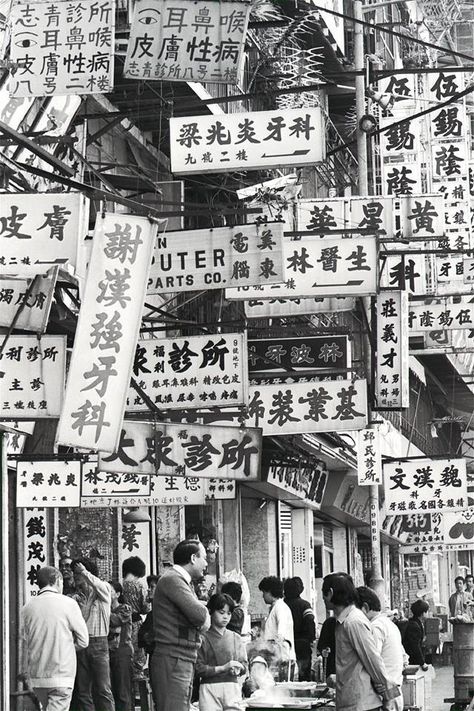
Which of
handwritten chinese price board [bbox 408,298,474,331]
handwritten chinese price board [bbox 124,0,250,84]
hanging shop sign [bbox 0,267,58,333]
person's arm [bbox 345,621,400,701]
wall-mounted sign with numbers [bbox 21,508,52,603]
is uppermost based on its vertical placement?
handwritten chinese price board [bbox 124,0,250,84]

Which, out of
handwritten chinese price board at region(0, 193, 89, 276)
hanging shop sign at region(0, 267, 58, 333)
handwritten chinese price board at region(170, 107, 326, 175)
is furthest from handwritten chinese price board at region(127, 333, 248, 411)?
handwritten chinese price board at region(0, 193, 89, 276)

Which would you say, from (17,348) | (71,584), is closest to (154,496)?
(71,584)

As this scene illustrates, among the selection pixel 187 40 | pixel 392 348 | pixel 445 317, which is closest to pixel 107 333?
pixel 187 40

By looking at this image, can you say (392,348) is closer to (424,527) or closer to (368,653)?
(368,653)

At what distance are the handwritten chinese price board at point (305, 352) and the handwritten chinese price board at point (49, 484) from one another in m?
3.21

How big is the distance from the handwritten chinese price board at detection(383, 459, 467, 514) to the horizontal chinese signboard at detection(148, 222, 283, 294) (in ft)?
31.3

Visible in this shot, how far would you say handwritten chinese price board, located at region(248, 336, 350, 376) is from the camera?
→ 63.8 ft

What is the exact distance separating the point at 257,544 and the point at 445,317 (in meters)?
8.23

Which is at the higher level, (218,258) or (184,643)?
(218,258)

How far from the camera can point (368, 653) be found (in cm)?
1202

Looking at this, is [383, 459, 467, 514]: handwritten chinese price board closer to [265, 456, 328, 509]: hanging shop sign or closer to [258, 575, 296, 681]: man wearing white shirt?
[265, 456, 328, 509]: hanging shop sign

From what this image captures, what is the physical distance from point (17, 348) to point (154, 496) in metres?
4.87

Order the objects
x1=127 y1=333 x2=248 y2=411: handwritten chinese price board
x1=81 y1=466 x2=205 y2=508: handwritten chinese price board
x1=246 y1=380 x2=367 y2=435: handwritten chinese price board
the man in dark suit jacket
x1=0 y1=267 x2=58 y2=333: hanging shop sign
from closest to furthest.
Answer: the man in dark suit jacket, x1=0 y1=267 x2=58 y2=333: hanging shop sign, x1=127 y1=333 x2=248 y2=411: handwritten chinese price board, x1=246 y1=380 x2=367 y2=435: handwritten chinese price board, x1=81 y1=466 x2=205 y2=508: handwritten chinese price board

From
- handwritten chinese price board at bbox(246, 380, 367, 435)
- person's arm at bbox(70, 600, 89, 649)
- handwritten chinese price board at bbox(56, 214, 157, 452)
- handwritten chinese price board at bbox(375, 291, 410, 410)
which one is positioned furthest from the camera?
handwritten chinese price board at bbox(375, 291, 410, 410)
